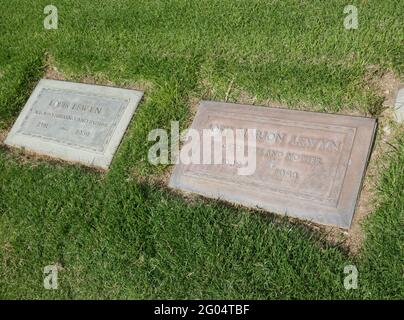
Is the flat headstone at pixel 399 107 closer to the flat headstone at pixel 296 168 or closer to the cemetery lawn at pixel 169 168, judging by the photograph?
the cemetery lawn at pixel 169 168

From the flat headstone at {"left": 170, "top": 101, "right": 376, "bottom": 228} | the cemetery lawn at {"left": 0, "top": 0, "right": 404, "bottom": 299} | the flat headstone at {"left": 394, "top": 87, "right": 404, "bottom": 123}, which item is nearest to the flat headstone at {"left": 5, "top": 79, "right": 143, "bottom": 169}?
the cemetery lawn at {"left": 0, "top": 0, "right": 404, "bottom": 299}

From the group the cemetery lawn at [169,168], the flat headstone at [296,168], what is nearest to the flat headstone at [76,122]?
the cemetery lawn at [169,168]

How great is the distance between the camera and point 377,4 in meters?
3.59

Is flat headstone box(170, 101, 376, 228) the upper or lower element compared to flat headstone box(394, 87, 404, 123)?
lower

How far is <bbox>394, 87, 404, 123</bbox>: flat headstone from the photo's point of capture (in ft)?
9.62

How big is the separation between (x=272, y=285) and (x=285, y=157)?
839mm

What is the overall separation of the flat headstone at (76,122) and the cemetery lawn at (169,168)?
0.11 m

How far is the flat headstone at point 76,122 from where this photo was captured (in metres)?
3.58

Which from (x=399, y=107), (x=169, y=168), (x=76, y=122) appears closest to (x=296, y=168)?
(x=399, y=107)

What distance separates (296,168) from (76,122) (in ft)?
6.05

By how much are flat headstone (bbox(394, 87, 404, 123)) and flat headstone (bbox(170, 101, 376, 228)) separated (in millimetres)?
160

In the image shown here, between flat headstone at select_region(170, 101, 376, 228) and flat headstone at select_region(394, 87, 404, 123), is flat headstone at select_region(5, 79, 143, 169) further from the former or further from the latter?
flat headstone at select_region(394, 87, 404, 123)

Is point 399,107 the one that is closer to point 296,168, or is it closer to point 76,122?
point 296,168
